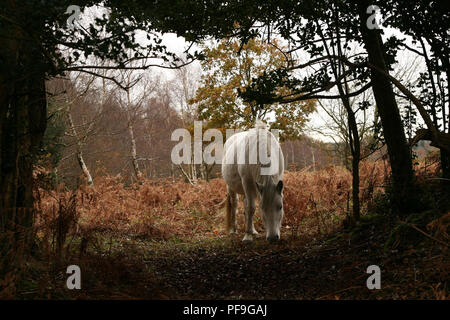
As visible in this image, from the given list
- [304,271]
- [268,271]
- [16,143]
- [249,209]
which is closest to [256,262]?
[268,271]

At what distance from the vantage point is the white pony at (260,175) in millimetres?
5465

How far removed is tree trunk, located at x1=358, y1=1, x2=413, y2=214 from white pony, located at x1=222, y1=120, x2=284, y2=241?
5.81ft

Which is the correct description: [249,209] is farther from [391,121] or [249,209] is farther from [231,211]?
[391,121]

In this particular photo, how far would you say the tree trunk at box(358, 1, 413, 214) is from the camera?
14.1 ft

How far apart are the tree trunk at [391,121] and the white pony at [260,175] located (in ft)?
5.81

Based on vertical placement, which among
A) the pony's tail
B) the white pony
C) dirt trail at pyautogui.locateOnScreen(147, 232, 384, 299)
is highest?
the white pony

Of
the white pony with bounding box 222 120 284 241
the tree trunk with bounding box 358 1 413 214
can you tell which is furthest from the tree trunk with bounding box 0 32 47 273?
the tree trunk with bounding box 358 1 413 214

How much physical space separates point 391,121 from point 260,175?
Result: 2.39 m

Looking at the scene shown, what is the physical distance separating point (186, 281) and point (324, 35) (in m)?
3.93

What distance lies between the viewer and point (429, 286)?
107 inches

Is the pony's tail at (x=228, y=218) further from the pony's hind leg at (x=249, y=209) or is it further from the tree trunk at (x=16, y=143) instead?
the tree trunk at (x=16, y=143)

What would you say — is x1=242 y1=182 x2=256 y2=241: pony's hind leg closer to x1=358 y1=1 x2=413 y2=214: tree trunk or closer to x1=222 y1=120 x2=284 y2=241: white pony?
x1=222 y1=120 x2=284 y2=241: white pony
